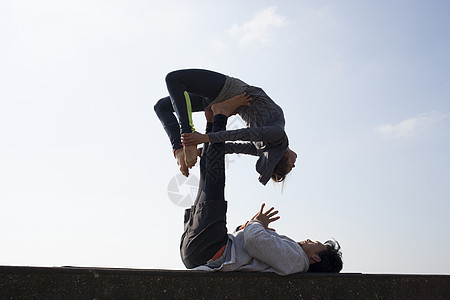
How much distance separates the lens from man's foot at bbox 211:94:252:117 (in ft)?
12.7

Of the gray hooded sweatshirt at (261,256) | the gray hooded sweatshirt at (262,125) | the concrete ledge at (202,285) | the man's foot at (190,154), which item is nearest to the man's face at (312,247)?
the gray hooded sweatshirt at (261,256)

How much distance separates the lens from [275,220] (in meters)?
3.34

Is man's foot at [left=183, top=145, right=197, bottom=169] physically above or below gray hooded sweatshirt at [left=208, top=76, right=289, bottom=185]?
below

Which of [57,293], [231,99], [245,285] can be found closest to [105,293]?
[57,293]

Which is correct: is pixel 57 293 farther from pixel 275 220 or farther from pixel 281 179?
pixel 281 179

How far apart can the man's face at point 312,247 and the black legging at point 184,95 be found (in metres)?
1.41

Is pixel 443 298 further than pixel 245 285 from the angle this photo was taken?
Yes

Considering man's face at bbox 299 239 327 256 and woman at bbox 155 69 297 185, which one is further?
woman at bbox 155 69 297 185

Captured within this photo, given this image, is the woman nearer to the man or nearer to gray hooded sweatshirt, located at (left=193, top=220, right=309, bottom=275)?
the man

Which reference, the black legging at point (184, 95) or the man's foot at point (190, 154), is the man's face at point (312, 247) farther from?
the black legging at point (184, 95)

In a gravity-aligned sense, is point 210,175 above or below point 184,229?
above

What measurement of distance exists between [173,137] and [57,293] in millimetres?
2034

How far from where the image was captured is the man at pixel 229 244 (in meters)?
2.81

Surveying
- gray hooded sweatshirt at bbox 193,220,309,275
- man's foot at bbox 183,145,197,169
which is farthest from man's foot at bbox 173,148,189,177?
gray hooded sweatshirt at bbox 193,220,309,275
